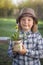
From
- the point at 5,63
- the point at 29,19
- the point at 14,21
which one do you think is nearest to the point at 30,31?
the point at 29,19

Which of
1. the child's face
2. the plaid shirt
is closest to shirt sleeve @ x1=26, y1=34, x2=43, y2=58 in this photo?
the plaid shirt

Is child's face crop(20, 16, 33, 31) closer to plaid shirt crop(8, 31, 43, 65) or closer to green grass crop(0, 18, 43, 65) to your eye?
plaid shirt crop(8, 31, 43, 65)

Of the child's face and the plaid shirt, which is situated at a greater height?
the child's face

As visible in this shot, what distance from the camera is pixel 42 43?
149cm

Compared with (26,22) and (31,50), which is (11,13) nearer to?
(26,22)

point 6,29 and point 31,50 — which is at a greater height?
point 6,29

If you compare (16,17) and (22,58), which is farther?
(16,17)

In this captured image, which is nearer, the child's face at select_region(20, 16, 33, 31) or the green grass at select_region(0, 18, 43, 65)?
the child's face at select_region(20, 16, 33, 31)

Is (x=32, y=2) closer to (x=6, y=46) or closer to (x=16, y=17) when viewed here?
(x=16, y=17)

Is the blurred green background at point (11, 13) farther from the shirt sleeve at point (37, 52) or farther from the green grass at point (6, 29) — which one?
the shirt sleeve at point (37, 52)

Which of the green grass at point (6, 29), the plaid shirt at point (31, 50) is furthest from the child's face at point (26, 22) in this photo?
the green grass at point (6, 29)

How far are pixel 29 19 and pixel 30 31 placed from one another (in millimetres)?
102

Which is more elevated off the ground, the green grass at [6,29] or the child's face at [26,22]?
the child's face at [26,22]

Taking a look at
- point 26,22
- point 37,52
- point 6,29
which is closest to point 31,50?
point 37,52
